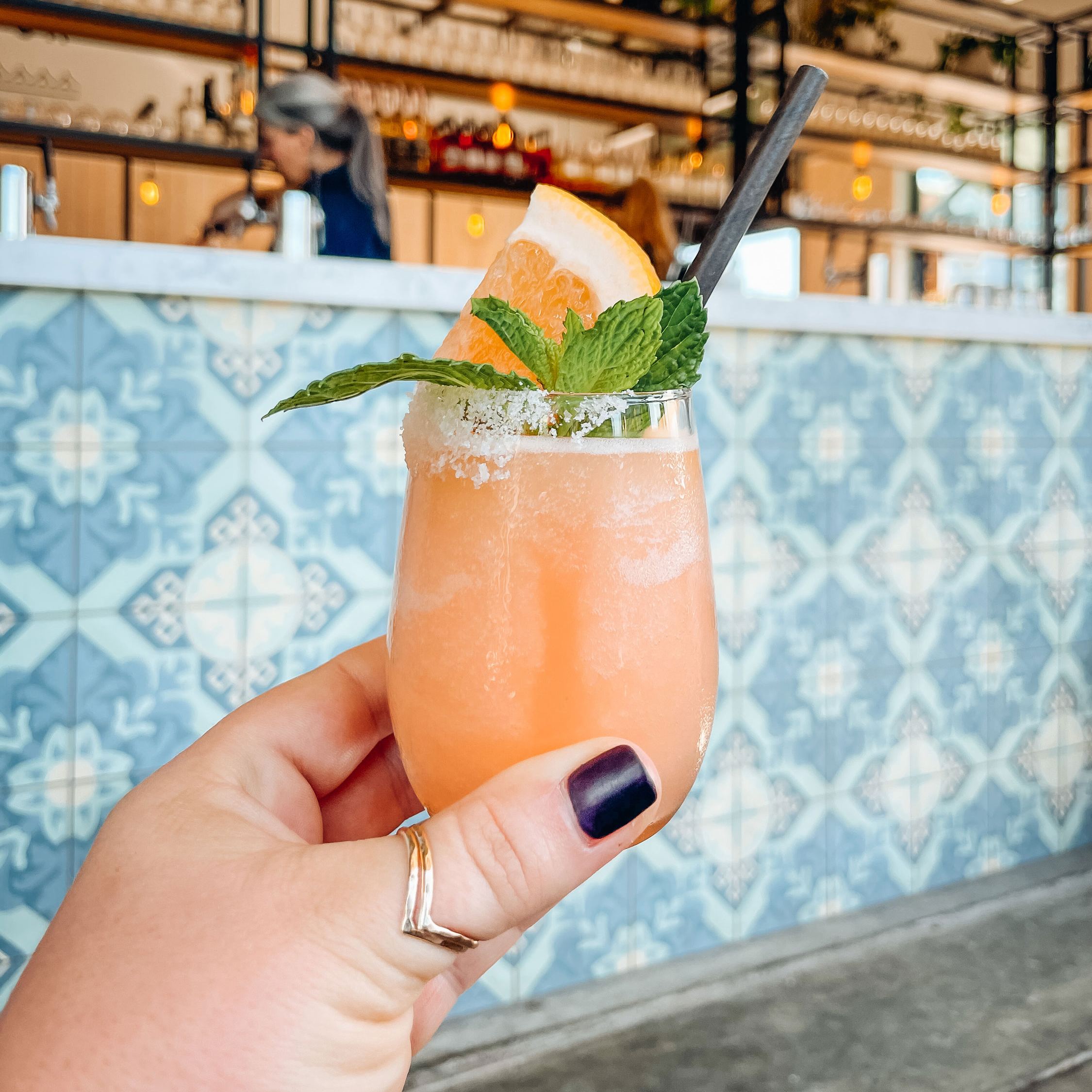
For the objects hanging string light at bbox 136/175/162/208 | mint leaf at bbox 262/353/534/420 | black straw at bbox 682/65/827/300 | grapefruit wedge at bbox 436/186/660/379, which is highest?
hanging string light at bbox 136/175/162/208

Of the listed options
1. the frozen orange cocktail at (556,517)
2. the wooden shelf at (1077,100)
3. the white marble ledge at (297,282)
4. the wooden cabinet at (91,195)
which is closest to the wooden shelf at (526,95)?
the wooden cabinet at (91,195)

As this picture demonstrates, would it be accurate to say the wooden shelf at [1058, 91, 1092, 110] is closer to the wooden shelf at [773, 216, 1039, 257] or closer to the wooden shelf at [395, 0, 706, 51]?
the wooden shelf at [773, 216, 1039, 257]

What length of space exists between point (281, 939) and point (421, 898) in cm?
8

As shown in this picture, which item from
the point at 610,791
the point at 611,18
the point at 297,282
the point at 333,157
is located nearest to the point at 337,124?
the point at 333,157

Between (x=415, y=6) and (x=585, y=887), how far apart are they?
5157mm

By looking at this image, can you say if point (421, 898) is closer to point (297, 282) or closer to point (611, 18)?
point (297, 282)

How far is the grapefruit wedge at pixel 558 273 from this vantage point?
A: 62 centimetres

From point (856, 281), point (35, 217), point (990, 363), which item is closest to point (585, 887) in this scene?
point (990, 363)

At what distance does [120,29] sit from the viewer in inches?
163

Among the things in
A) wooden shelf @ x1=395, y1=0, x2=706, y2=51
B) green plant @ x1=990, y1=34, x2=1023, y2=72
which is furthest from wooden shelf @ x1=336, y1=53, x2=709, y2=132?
green plant @ x1=990, y1=34, x2=1023, y2=72

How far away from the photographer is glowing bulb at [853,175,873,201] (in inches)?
275

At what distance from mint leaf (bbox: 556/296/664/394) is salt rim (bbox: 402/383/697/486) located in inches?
0.4

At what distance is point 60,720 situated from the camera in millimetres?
1416

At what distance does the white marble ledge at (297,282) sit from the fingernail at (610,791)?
3.60 feet
